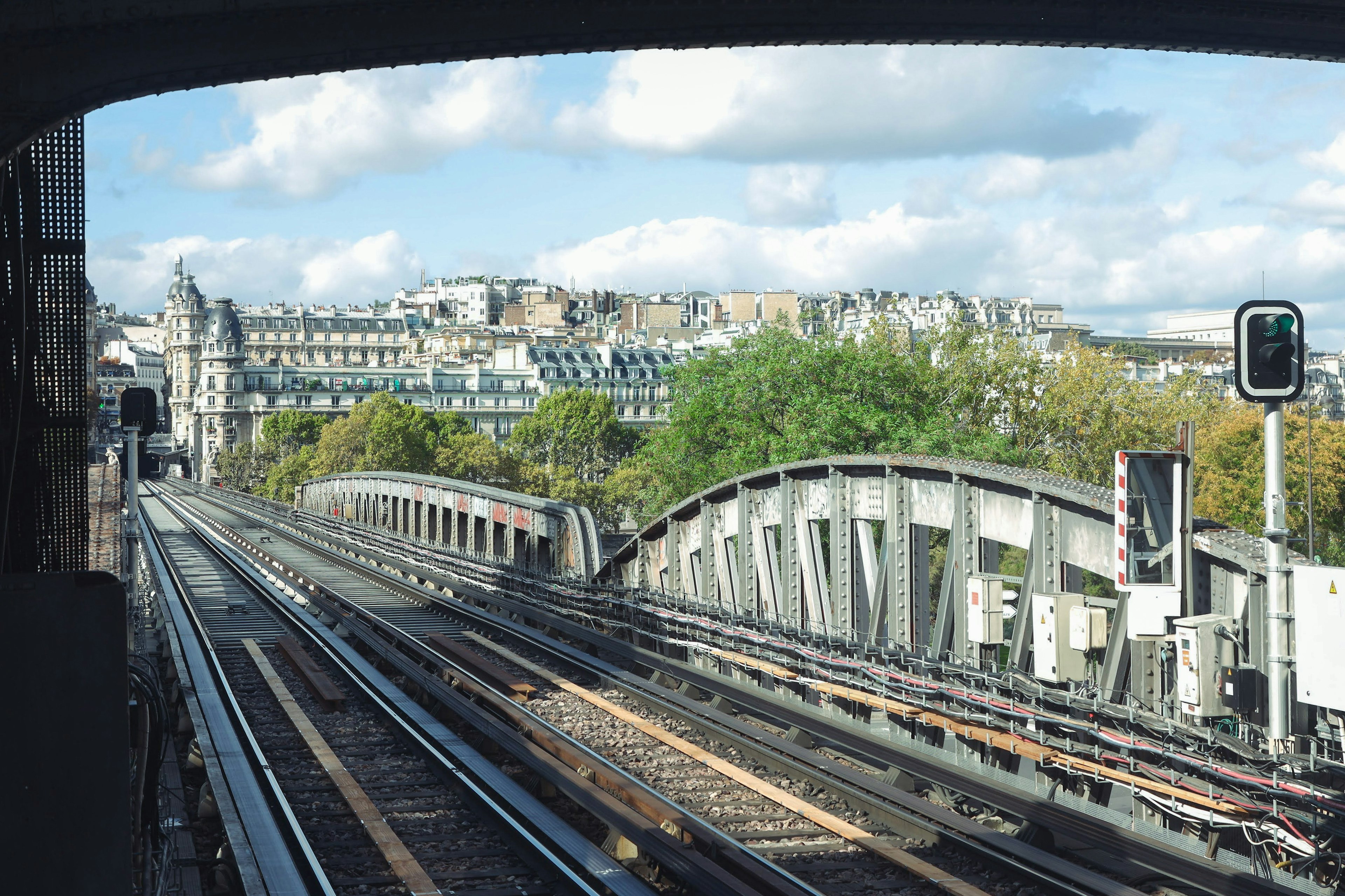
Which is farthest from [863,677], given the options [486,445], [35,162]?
[486,445]

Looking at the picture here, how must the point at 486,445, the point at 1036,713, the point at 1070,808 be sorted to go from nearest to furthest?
the point at 1070,808 < the point at 1036,713 < the point at 486,445

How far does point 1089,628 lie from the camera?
42.8 feet

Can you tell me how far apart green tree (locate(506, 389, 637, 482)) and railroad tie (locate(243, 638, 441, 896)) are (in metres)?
87.5

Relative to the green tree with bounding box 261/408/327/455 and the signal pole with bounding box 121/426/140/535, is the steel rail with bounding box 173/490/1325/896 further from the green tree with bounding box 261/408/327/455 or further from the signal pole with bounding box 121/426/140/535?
the green tree with bounding box 261/408/327/455

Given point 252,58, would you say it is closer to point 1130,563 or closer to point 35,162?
point 35,162

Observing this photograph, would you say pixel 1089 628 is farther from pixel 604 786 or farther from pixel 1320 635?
pixel 604 786

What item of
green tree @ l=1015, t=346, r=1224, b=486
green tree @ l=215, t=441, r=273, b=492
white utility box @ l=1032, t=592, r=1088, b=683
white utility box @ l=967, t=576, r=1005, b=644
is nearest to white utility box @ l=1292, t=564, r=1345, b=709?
white utility box @ l=1032, t=592, r=1088, b=683

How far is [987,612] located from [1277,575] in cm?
550

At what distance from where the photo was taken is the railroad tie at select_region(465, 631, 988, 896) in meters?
10.4

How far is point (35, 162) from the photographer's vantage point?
7570mm

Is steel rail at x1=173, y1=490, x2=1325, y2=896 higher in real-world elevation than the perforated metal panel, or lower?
lower

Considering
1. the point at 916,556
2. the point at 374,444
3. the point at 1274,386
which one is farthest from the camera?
the point at 374,444

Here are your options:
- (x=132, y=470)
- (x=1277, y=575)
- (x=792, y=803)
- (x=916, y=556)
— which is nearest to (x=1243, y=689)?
(x=1277, y=575)

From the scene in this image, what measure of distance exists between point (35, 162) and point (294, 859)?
21.9ft
